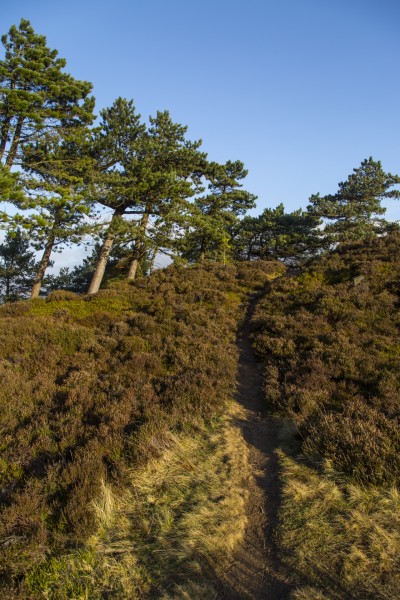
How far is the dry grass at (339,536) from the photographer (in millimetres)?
3461

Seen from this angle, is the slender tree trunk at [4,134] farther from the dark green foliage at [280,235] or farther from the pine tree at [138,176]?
the dark green foliage at [280,235]

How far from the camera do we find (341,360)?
856cm

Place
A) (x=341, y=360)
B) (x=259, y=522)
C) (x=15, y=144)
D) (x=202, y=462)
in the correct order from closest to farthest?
(x=259, y=522) → (x=202, y=462) → (x=341, y=360) → (x=15, y=144)

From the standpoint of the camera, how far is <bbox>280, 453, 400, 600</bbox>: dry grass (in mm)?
3461

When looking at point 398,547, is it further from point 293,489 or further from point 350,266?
point 350,266

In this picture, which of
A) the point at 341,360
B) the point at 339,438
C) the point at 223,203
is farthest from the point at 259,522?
the point at 223,203

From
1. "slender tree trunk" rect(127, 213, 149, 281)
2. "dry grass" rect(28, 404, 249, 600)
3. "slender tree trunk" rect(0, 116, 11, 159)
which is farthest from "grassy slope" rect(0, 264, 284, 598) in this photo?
"slender tree trunk" rect(127, 213, 149, 281)

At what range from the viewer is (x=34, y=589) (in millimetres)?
3586

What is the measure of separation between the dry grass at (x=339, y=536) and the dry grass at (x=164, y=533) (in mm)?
771

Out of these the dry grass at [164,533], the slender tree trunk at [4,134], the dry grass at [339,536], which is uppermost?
Answer: the slender tree trunk at [4,134]

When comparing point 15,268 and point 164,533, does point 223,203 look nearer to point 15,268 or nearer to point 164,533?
point 15,268

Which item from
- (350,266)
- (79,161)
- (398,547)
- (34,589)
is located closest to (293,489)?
(398,547)

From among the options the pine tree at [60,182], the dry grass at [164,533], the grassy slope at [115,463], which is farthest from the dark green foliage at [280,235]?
the dry grass at [164,533]

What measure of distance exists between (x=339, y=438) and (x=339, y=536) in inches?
69.3
